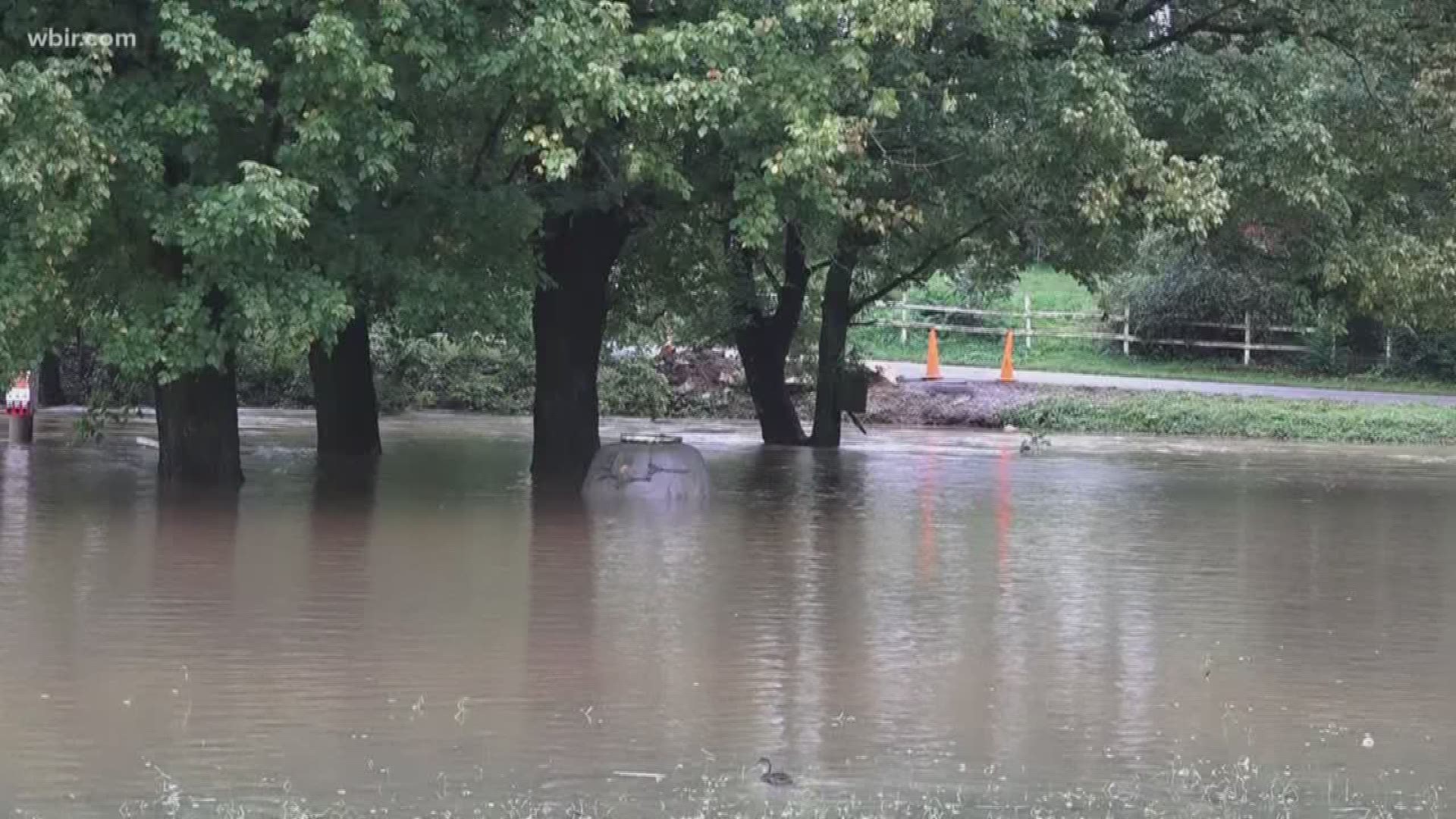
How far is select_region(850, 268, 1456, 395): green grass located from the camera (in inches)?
1492

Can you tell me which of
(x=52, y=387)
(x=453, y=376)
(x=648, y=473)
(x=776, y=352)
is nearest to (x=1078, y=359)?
(x=453, y=376)

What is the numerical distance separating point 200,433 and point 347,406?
5592 millimetres

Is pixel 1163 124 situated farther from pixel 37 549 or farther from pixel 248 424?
pixel 248 424

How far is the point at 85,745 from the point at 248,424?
22.6 m

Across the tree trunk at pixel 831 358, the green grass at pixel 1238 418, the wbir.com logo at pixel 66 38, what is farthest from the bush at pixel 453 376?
the wbir.com logo at pixel 66 38

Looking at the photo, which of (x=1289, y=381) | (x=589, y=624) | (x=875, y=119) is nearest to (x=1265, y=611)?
(x=589, y=624)

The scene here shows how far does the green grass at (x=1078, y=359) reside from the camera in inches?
1492

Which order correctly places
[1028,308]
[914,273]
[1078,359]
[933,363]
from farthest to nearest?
[1028,308] < [1078,359] < [933,363] < [914,273]

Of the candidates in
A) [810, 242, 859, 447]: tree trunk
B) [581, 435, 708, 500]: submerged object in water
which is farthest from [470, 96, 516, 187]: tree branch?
[810, 242, 859, 447]: tree trunk

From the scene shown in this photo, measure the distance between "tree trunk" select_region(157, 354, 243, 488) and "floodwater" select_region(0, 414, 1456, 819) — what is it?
0.55m

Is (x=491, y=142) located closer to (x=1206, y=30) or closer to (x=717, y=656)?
(x=1206, y=30)

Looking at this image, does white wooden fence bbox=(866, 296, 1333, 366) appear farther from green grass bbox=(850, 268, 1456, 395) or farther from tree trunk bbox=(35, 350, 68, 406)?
tree trunk bbox=(35, 350, 68, 406)

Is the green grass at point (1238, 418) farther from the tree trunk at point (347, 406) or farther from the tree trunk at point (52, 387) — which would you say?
the tree trunk at point (52, 387)

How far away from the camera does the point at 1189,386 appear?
36.1m
